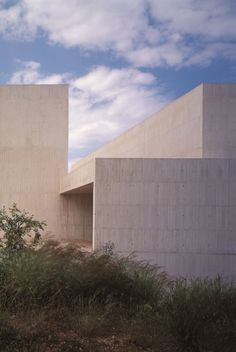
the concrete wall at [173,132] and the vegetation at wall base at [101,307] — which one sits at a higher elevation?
the concrete wall at [173,132]

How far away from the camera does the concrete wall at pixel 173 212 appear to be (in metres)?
9.70

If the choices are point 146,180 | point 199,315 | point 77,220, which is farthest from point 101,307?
point 77,220

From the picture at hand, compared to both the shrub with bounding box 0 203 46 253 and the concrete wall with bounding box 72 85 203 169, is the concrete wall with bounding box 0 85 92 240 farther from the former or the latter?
the shrub with bounding box 0 203 46 253

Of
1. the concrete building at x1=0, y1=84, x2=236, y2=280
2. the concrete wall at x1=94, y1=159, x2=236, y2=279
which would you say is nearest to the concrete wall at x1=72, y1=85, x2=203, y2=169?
the concrete building at x1=0, y1=84, x2=236, y2=280

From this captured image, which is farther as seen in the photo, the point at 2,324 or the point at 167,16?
the point at 167,16

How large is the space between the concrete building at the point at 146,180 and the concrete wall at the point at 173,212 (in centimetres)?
2

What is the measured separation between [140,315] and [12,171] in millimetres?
11670

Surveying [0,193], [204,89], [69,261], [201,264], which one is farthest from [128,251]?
[0,193]

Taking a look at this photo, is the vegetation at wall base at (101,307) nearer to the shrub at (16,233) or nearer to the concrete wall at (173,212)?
the shrub at (16,233)

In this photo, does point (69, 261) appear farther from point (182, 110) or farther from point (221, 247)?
point (182, 110)

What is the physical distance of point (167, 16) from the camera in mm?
10492

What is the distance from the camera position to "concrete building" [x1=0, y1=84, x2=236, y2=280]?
9719mm

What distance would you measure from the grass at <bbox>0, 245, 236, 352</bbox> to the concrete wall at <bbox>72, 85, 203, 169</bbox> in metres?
6.99

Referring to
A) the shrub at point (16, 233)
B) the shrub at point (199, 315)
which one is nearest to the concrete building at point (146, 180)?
the shrub at point (16, 233)
